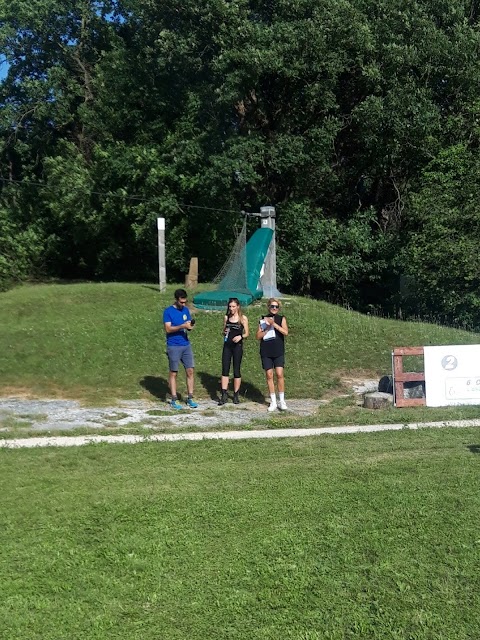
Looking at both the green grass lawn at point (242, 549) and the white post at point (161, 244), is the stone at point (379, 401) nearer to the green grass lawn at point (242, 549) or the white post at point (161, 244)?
the green grass lawn at point (242, 549)

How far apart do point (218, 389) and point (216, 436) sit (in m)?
3.53

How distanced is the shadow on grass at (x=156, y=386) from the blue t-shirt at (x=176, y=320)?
1.25 m

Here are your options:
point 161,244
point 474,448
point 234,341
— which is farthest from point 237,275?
point 474,448

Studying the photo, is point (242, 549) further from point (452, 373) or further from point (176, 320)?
point (452, 373)

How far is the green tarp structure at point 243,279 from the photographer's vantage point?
1644cm

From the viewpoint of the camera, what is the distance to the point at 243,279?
17359 mm

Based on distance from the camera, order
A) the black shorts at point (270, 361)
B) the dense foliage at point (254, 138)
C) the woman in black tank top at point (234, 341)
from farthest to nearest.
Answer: the dense foliage at point (254, 138) → the woman in black tank top at point (234, 341) → the black shorts at point (270, 361)

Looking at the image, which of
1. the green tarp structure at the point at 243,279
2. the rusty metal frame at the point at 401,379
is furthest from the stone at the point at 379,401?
the green tarp structure at the point at 243,279

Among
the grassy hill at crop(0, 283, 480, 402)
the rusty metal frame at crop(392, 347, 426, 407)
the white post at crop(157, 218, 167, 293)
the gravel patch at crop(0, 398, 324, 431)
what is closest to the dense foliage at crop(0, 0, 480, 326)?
the grassy hill at crop(0, 283, 480, 402)

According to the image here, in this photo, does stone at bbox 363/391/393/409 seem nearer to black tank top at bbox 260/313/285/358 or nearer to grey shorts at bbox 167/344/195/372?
black tank top at bbox 260/313/285/358

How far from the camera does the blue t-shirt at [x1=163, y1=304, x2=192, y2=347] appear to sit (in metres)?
9.70

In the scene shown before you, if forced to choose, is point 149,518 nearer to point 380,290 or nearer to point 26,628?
point 26,628

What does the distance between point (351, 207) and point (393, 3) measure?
760cm

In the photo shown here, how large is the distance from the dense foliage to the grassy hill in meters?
4.71
